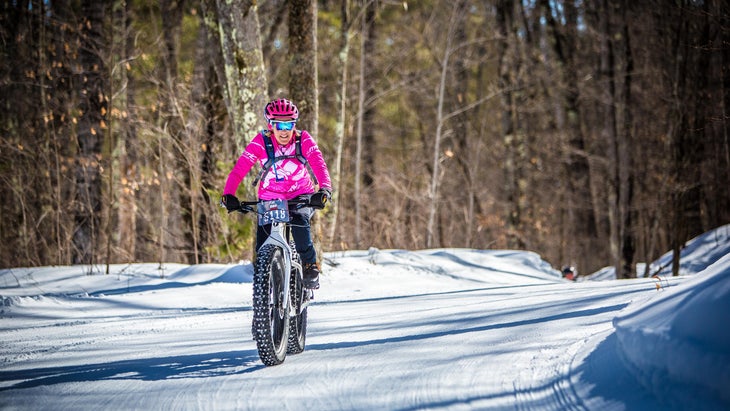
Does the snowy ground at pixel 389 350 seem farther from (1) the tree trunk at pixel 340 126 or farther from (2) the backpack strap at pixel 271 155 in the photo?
(1) the tree trunk at pixel 340 126

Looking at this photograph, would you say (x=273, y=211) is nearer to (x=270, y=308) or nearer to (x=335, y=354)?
(x=270, y=308)

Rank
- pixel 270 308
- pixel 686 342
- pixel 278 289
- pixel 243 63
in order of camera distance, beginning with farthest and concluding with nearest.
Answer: pixel 243 63
pixel 278 289
pixel 270 308
pixel 686 342

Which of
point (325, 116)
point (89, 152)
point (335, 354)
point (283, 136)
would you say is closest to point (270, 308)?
point (335, 354)

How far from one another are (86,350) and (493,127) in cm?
3677

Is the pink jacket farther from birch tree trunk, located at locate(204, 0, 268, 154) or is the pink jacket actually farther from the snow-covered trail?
birch tree trunk, located at locate(204, 0, 268, 154)

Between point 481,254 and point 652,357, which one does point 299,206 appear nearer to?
point 652,357

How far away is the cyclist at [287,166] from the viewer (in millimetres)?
5926

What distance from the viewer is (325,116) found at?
28.9 meters

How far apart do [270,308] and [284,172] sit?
1.32 metres

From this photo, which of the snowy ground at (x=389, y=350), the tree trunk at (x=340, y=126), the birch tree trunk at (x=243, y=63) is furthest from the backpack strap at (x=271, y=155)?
the tree trunk at (x=340, y=126)

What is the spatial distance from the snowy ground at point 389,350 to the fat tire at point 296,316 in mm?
243

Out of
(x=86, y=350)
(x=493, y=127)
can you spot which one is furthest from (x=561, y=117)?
(x=86, y=350)

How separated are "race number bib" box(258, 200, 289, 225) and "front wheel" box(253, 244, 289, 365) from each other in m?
0.26

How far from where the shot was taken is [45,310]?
8.77m
